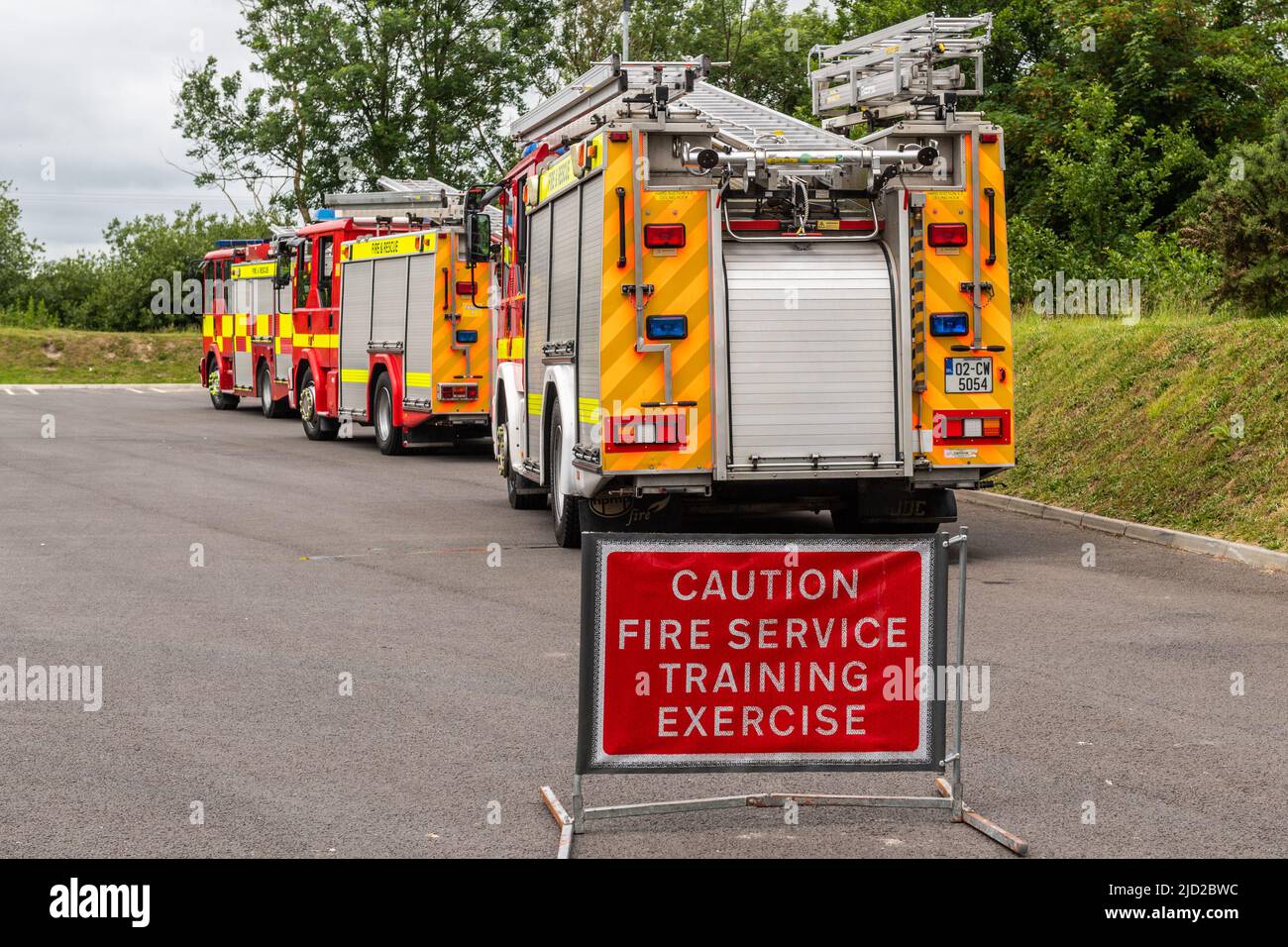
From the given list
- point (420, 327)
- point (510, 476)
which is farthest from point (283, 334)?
point (510, 476)

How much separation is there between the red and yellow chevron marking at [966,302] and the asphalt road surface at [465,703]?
118 centimetres

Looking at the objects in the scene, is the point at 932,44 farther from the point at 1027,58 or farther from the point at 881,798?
the point at 1027,58

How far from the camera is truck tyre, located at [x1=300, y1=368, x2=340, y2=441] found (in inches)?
1083

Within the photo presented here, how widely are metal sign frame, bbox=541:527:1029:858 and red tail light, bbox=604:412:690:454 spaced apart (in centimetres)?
564

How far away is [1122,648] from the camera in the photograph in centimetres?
952

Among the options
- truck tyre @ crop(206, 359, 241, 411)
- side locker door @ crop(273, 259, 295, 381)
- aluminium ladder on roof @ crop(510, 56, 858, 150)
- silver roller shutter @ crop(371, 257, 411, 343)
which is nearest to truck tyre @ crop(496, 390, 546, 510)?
aluminium ladder on roof @ crop(510, 56, 858, 150)

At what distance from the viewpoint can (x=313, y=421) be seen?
27.7 meters

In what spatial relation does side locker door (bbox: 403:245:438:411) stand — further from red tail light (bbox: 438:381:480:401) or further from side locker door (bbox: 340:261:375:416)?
side locker door (bbox: 340:261:375:416)

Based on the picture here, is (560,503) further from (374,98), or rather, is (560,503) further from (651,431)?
(374,98)

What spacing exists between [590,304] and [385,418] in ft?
41.0

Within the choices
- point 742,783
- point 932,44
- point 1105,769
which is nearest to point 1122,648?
point 1105,769

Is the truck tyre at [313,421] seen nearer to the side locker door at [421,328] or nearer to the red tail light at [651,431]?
the side locker door at [421,328]
